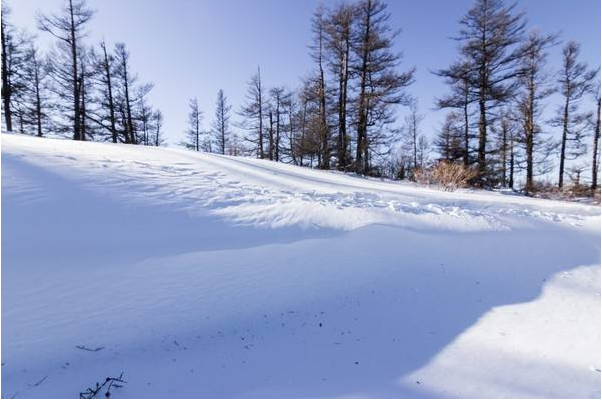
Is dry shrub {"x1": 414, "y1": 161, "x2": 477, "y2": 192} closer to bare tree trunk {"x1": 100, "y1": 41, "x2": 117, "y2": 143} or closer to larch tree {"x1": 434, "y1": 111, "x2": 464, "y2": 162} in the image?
larch tree {"x1": 434, "y1": 111, "x2": 464, "y2": 162}

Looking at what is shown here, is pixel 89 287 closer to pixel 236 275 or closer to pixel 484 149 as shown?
pixel 236 275

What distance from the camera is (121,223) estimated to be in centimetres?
251

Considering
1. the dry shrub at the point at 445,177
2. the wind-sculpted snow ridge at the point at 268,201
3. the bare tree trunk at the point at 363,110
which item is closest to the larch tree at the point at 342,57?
the bare tree trunk at the point at 363,110

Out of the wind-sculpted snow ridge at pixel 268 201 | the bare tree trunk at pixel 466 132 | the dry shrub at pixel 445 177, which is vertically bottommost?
the wind-sculpted snow ridge at pixel 268 201

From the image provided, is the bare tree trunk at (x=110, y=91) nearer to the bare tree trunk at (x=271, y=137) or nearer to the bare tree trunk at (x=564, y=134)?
the bare tree trunk at (x=271, y=137)

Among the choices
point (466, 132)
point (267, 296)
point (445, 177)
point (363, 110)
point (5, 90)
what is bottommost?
point (267, 296)

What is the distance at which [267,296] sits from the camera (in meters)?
2.58

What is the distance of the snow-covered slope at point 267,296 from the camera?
185cm

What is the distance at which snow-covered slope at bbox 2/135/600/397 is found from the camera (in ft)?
6.07

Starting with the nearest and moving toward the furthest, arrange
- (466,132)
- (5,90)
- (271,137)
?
(5,90) < (466,132) < (271,137)

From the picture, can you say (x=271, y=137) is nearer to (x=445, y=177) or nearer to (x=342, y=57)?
(x=342, y=57)

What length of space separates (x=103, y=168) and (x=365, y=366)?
4.02 metres

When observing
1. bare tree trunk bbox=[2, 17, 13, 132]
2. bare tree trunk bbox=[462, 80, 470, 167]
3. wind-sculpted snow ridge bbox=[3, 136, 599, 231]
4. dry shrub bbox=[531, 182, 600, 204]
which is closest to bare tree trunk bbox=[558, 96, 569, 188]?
dry shrub bbox=[531, 182, 600, 204]

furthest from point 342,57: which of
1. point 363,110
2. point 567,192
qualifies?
point 567,192
